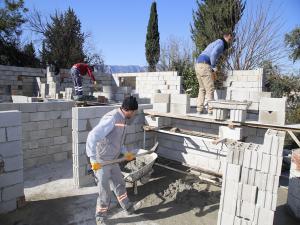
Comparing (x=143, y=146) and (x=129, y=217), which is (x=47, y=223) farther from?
(x=143, y=146)

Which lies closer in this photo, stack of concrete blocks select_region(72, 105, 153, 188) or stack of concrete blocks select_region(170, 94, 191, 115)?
stack of concrete blocks select_region(72, 105, 153, 188)

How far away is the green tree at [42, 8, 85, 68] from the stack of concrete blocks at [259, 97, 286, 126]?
59.9 feet

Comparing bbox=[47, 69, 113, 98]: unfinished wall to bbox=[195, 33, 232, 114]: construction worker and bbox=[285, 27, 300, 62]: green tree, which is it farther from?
bbox=[285, 27, 300, 62]: green tree

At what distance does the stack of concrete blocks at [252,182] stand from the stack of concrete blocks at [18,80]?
1269cm

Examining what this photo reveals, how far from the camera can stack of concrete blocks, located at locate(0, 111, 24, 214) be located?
3996 mm

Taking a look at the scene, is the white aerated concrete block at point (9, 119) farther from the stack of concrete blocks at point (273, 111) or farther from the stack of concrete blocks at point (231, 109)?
the stack of concrete blocks at point (273, 111)

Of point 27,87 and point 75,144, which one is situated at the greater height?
point 27,87

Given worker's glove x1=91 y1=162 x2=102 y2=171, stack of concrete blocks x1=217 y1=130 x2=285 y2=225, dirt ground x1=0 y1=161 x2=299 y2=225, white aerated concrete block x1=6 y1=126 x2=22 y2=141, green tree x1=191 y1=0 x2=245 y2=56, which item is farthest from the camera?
green tree x1=191 y1=0 x2=245 y2=56

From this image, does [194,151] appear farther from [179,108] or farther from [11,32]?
[11,32]

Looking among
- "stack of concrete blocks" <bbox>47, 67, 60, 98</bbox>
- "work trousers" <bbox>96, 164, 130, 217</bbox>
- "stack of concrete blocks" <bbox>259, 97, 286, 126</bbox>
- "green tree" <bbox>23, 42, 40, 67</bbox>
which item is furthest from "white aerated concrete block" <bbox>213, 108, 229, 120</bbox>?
"green tree" <bbox>23, 42, 40, 67</bbox>

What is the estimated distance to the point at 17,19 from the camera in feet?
65.1

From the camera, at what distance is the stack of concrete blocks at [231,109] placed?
14.3 ft

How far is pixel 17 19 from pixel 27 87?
8428 millimetres

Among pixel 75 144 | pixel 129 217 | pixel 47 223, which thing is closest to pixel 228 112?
pixel 129 217
